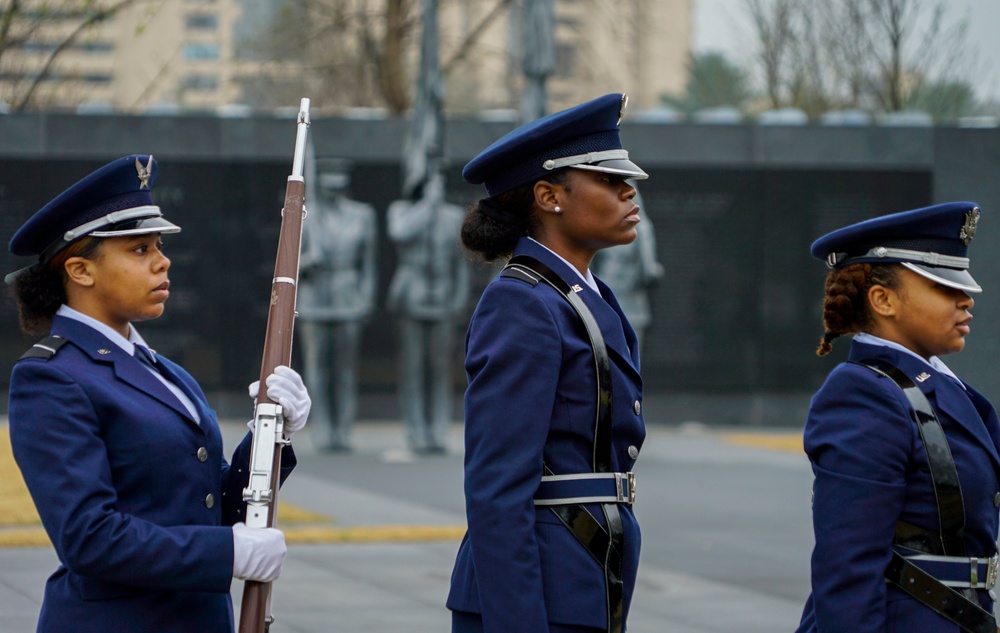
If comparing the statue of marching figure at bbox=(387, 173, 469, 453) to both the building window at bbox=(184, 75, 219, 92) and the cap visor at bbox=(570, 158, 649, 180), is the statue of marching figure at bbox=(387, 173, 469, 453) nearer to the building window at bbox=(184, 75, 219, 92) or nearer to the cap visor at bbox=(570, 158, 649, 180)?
the cap visor at bbox=(570, 158, 649, 180)

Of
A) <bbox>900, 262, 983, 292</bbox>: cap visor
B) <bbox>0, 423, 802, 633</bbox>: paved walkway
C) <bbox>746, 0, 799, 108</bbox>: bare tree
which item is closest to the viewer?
<bbox>900, 262, 983, 292</bbox>: cap visor

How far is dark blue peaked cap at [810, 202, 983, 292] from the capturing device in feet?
11.2

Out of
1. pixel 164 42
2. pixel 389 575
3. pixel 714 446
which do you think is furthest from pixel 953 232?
pixel 164 42

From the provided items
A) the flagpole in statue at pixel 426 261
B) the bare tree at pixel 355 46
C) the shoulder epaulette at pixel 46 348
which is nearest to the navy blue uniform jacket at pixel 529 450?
the shoulder epaulette at pixel 46 348

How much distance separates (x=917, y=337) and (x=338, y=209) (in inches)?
401

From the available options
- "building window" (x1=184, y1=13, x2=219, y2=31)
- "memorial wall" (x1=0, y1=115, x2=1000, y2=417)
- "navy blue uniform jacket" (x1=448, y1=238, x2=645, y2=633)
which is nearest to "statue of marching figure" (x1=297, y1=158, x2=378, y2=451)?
"memorial wall" (x1=0, y1=115, x2=1000, y2=417)

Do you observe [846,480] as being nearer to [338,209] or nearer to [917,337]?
[917,337]

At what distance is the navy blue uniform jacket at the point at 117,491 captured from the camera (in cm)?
291

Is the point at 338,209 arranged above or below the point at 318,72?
below

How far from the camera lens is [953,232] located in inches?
136

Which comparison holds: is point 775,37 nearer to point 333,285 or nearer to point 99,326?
point 333,285

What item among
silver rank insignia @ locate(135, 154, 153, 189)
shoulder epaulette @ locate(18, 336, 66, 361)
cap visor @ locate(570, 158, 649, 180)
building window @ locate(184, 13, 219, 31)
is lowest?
shoulder epaulette @ locate(18, 336, 66, 361)

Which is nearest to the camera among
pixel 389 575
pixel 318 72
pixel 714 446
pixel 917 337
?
pixel 917 337

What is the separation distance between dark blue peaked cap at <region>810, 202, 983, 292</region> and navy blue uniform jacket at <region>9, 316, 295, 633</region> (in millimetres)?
1465
